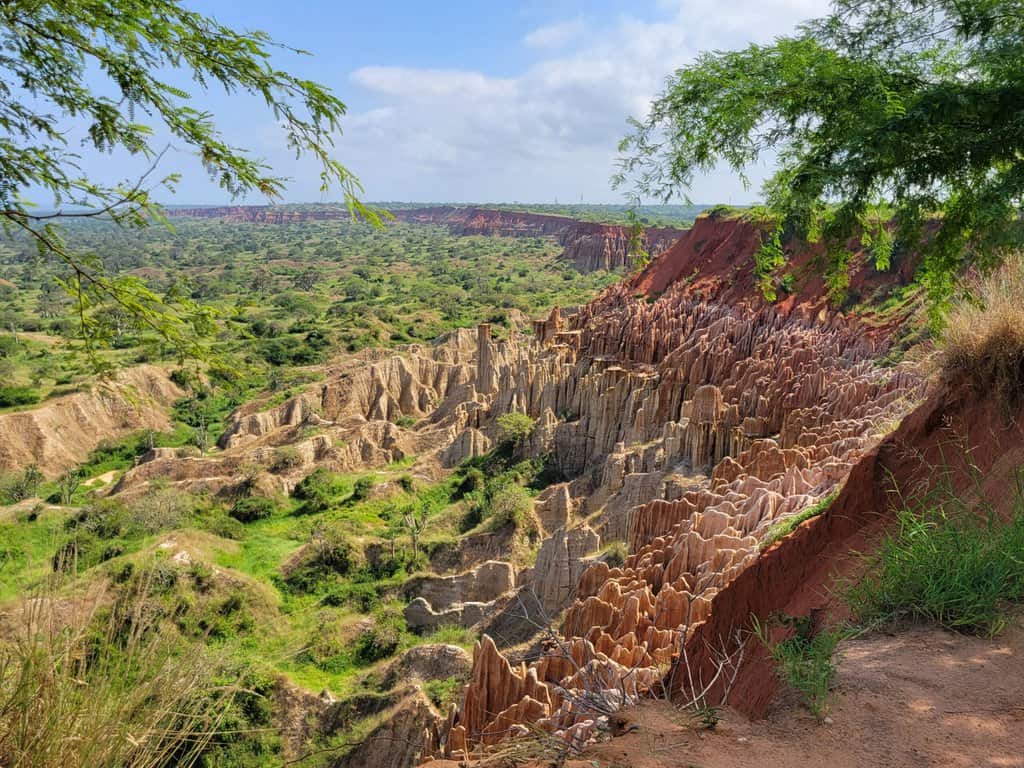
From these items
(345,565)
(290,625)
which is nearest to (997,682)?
(290,625)

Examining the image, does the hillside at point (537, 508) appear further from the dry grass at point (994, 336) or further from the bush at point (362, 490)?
the dry grass at point (994, 336)

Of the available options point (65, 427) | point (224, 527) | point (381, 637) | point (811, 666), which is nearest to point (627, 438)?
point (381, 637)

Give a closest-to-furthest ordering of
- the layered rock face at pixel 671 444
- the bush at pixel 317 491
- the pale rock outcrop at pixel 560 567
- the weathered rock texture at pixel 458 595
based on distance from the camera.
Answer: the layered rock face at pixel 671 444 → the pale rock outcrop at pixel 560 567 → the weathered rock texture at pixel 458 595 → the bush at pixel 317 491

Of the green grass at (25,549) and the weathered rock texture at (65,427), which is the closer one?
the green grass at (25,549)

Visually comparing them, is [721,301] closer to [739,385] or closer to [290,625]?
[739,385]

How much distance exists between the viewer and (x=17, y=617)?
9.21 ft

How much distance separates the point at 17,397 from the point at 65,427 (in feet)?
14.5

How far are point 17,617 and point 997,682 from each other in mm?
4589

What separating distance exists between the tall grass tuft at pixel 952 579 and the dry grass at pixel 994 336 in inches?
71.4

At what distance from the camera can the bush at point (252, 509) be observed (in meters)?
24.5

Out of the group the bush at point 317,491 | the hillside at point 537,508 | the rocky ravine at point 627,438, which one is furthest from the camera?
the bush at point 317,491

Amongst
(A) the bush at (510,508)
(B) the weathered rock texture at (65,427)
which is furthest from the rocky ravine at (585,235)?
(A) the bush at (510,508)

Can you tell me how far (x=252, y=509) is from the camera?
24.8 m

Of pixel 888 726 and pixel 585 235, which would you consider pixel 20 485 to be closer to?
pixel 888 726
